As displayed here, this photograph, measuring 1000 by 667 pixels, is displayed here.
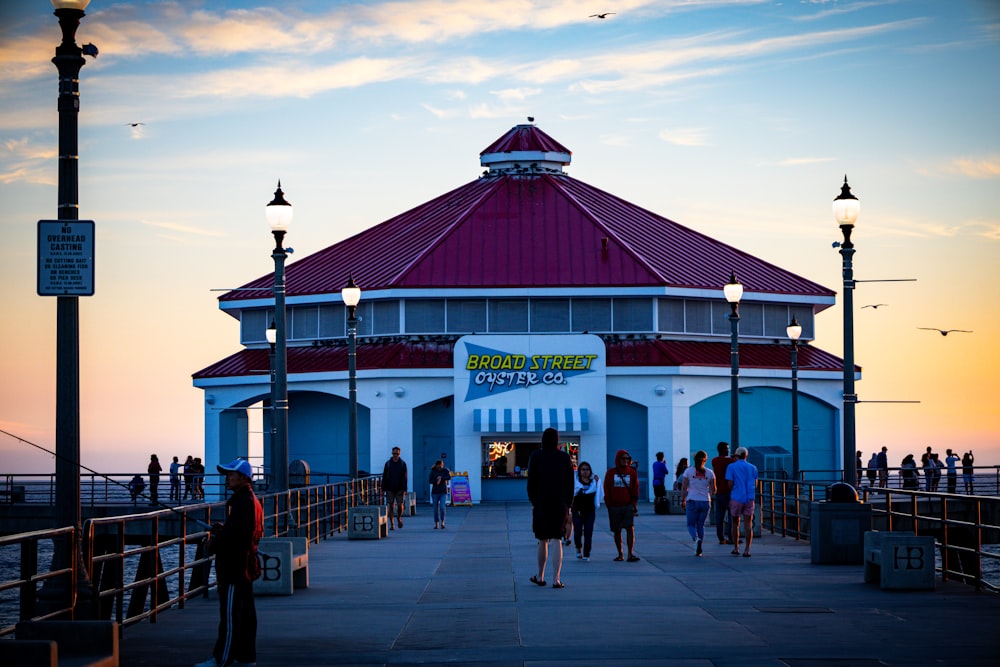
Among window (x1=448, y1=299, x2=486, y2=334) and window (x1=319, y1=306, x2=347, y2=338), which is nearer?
window (x1=448, y1=299, x2=486, y2=334)

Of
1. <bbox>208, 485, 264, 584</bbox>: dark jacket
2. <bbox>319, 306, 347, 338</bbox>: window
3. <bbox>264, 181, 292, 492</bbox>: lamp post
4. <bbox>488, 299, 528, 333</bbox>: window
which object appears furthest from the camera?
<bbox>319, 306, 347, 338</bbox>: window

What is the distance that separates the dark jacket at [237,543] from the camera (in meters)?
12.5

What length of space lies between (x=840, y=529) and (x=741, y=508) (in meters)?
3.28

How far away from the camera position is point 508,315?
58906 millimetres

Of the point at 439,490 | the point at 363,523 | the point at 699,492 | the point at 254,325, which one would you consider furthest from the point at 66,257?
the point at 254,325

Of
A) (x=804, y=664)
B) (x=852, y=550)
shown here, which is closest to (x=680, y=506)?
(x=852, y=550)

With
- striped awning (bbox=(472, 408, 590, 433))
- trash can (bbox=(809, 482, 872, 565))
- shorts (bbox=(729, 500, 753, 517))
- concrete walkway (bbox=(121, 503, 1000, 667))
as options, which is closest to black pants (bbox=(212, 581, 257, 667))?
concrete walkway (bbox=(121, 503, 1000, 667))

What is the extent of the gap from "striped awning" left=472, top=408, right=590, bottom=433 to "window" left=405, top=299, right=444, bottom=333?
491cm

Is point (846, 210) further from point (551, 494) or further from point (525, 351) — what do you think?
point (525, 351)

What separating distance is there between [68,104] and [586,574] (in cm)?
1107

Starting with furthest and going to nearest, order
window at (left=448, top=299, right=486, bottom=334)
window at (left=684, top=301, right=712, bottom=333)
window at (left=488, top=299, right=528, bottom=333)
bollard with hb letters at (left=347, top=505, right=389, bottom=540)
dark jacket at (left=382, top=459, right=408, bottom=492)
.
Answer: window at (left=684, top=301, right=712, bottom=333) → window at (left=488, top=299, right=528, bottom=333) → window at (left=448, top=299, right=486, bottom=334) → dark jacket at (left=382, top=459, right=408, bottom=492) → bollard with hb letters at (left=347, top=505, right=389, bottom=540)

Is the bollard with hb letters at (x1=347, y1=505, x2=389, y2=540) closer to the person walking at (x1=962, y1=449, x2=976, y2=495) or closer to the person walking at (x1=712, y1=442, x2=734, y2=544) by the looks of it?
the person walking at (x1=712, y1=442, x2=734, y2=544)

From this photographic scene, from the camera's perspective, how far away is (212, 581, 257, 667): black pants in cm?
1222

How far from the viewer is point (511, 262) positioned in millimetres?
60188
